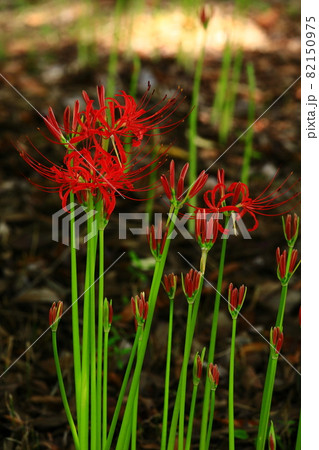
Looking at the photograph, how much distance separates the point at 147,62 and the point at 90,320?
2.44m

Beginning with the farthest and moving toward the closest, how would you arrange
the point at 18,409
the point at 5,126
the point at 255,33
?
the point at 255,33 < the point at 5,126 < the point at 18,409

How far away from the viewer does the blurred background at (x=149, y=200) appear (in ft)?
4.82

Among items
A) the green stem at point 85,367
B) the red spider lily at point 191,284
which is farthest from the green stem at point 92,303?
the red spider lily at point 191,284

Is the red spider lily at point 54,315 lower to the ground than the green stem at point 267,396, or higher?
higher

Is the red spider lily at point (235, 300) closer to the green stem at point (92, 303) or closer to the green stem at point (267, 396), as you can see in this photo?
the green stem at point (267, 396)

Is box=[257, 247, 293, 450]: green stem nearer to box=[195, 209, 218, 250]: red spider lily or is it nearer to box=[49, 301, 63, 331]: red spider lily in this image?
box=[195, 209, 218, 250]: red spider lily

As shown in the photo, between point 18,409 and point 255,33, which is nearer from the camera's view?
point 18,409

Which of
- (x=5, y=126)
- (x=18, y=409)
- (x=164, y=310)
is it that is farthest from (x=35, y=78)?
(x=18, y=409)

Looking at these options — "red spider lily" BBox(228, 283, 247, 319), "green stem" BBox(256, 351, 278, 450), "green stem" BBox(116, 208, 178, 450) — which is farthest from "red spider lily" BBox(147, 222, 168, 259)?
"green stem" BBox(256, 351, 278, 450)

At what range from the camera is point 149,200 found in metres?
2.00

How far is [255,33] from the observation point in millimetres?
3684

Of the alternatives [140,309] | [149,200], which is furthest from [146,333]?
[149,200]

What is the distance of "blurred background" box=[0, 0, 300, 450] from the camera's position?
4.82 ft
